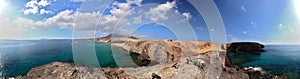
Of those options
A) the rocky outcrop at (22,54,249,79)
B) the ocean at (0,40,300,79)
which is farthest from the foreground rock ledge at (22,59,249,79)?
the ocean at (0,40,300,79)

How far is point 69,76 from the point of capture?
366 inches

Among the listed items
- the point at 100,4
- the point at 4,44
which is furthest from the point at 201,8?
the point at 4,44

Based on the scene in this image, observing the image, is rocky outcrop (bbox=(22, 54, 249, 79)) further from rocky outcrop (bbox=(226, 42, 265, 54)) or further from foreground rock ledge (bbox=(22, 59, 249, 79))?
rocky outcrop (bbox=(226, 42, 265, 54))

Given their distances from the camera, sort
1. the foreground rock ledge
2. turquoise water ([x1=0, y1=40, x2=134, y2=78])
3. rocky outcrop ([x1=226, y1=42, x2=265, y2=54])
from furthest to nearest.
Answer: rocky outcrop ([x1=226, y1=42, x2=265, y2=54])
turquoise water ([x1=0, y1=40, x2=134, y2=78])
the foreground rock ledge

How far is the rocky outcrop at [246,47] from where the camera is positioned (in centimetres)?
3422

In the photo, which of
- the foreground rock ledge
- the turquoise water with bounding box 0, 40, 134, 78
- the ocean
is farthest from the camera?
the ocean

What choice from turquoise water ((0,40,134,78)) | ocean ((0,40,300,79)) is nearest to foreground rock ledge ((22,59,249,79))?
ocean ((0,40,300,79))

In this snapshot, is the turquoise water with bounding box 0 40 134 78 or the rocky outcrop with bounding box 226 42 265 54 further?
the rocky outcrop with bounding box 226 42 265 54

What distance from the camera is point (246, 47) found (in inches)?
1417

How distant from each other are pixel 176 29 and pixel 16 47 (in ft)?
58.6

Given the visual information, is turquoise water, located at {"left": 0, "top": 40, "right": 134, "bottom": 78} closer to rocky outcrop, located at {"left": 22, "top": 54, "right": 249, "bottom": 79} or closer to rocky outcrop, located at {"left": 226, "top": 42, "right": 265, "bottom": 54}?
rocky outcrop, located at {"left": 22, "top": 54, "right": 249, "bottom": 79}

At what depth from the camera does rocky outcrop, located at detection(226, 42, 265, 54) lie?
34.2 m

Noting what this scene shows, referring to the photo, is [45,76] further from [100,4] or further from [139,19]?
[139,19]

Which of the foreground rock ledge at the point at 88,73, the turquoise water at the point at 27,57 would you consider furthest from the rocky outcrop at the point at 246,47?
the foreground rock ledge at the point at 88,73
